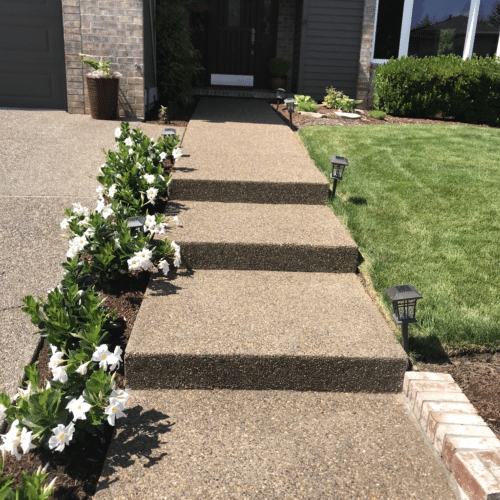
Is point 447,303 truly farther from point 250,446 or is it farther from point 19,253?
point 19,253

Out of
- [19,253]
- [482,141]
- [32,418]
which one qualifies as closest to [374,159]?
[482,141]

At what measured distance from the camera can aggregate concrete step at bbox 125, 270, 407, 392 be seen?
7.70 feet

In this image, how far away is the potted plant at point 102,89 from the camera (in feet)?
23.3

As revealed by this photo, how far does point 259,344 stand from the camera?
2.42 meters

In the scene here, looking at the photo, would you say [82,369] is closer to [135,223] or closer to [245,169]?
[135,223]

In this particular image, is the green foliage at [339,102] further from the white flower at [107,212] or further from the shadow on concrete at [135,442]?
the shadow on concrete at [135,442]

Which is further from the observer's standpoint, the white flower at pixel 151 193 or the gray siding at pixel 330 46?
the gray siding at pixel 330 46

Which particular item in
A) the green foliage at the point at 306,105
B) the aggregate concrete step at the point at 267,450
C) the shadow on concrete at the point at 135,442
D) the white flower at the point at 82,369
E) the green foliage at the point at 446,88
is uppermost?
the green foliage at the point at 446,88

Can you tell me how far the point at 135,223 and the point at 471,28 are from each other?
10.3m

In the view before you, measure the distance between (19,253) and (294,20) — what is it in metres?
9.79

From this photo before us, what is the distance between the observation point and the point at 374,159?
18.3ft

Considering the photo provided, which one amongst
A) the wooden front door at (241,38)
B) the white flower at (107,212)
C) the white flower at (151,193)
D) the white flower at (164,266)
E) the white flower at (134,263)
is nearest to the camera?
the white flower at (134,263)

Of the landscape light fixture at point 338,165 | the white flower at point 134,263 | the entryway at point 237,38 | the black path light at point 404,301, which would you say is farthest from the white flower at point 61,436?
the entryway at point 237,38

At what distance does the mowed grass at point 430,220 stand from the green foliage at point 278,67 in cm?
439
